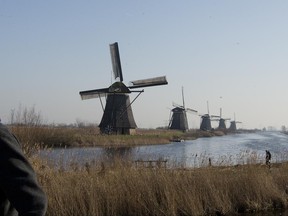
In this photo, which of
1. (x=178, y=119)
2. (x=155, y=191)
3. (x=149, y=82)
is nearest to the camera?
(x=155, y=191)

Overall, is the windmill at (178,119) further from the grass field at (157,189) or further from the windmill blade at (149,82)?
the grass field at (157,189)

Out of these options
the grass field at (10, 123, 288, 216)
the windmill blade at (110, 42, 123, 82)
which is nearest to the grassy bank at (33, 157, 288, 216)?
the grass field at (10, 123, 288, 216)

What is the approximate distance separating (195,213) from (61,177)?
265 centimetres

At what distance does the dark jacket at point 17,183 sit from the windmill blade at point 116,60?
36.5m

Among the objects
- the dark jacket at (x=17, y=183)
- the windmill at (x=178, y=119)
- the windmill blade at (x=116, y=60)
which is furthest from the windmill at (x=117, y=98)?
the dark jacket at (x=17, y=183)

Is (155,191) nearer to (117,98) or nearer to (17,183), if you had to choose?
(17,183)

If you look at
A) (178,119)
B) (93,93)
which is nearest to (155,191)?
(93,93)

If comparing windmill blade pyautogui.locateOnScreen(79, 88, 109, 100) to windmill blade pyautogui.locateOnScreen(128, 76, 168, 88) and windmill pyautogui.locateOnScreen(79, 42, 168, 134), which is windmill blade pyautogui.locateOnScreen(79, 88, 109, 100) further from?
windmill blade pyautogui.locateOnScreen(128, 76, 168, 88)

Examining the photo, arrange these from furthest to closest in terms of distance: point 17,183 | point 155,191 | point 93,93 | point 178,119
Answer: point 178,119, point 93,93, point 155,191, point 17,183

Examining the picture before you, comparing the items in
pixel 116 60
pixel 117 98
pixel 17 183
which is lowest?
pixel 17 183

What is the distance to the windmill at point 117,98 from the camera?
125ft

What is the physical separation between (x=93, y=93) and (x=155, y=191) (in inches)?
1274

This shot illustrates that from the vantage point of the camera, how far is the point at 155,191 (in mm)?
7777

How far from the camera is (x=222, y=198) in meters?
8.57
